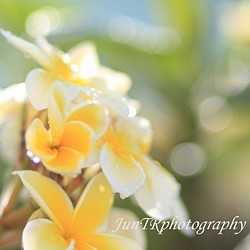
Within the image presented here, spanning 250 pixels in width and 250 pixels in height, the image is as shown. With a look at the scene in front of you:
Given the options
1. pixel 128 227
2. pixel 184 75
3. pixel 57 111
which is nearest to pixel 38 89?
pixel 57 111

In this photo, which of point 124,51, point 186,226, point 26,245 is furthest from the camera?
point 124,51

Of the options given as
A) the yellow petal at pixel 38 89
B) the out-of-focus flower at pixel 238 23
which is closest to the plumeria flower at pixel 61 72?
the yellow petal at pixel 38 89

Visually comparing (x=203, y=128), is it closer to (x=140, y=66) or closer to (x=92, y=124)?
(x=140, y=66)

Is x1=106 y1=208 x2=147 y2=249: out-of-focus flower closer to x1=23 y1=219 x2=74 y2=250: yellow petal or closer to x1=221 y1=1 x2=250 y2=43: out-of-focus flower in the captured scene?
x1=23 y1=219 x2=74 y2=250: yellow petal

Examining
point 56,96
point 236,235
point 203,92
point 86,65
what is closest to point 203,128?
point 203,92

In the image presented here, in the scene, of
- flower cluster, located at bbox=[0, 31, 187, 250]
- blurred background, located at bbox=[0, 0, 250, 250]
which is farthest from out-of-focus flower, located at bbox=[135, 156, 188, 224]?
blurred background, located at bbox=[0, 0, 250, 250]

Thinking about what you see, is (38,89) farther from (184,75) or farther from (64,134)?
(184,75)

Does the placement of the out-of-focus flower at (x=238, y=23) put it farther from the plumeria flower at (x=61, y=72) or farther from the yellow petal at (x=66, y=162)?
the yellow petal at (x=66, y=162)
